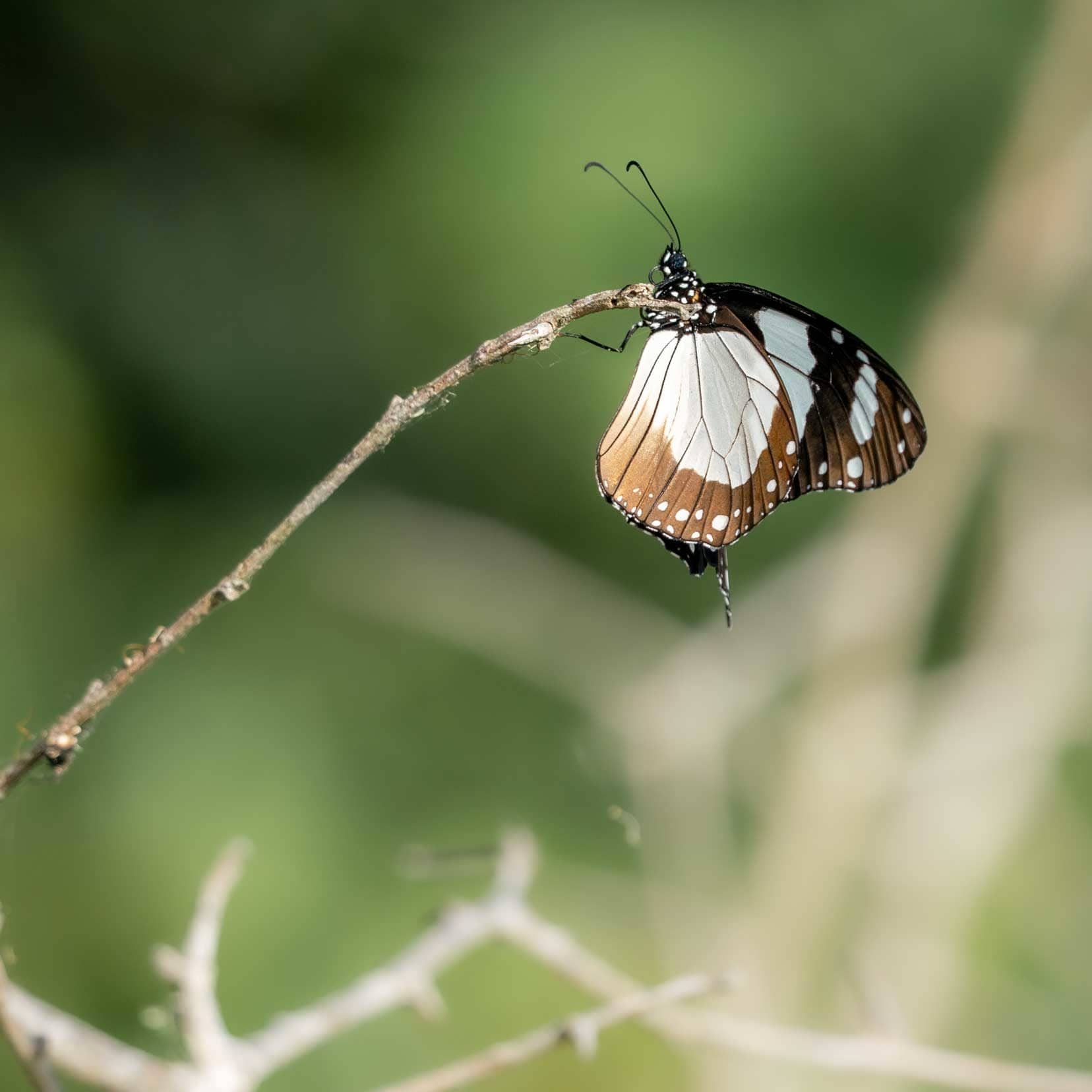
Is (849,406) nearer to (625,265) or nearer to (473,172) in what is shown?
(625,265)

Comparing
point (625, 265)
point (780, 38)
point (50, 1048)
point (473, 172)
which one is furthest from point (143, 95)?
point (50, 1048)

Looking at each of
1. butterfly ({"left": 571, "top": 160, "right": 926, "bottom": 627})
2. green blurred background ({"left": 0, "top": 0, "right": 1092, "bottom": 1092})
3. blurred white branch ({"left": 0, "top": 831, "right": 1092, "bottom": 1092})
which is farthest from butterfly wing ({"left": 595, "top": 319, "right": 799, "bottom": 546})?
green blurred background ({"left": 0, "top": 0, "right": 1092, "bottom": 1092})

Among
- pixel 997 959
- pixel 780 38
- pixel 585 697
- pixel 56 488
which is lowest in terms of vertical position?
pixel 56 488

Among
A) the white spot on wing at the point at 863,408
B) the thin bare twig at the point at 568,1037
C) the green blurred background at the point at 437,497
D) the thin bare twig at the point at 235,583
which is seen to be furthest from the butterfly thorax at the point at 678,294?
the green blurred background at the point at 437,497

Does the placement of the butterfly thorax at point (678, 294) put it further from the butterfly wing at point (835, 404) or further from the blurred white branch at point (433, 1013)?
the blurred white branch at point (433, 1013)

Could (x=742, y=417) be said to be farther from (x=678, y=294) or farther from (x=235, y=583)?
(x=235, y=583)

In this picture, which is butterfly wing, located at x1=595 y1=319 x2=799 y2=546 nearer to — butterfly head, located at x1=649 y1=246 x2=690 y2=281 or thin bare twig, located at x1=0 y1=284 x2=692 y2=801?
butterfly head, located at x1=649 y1=246 x2=690 y2=281
